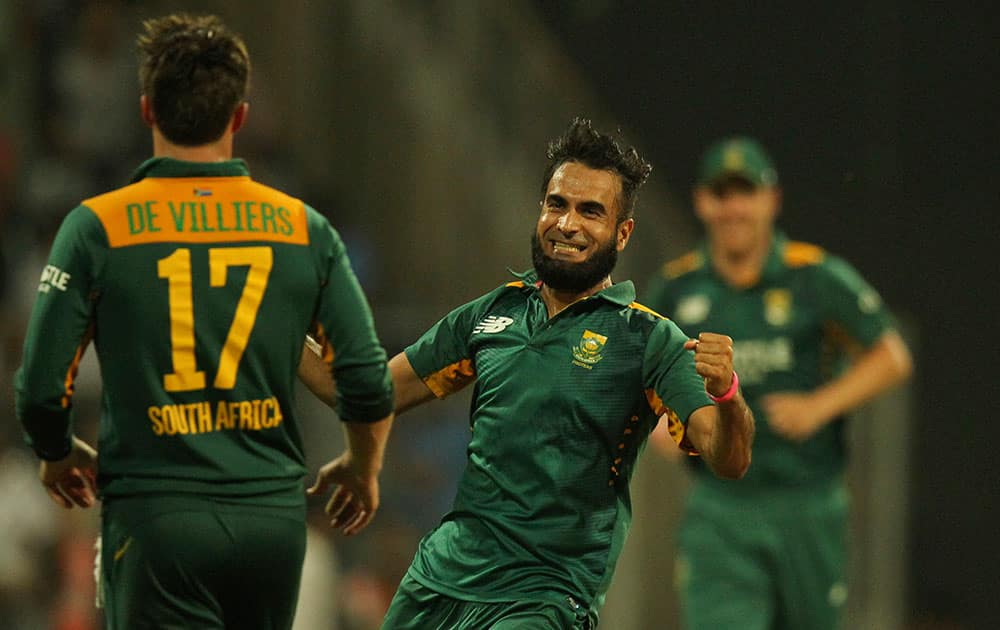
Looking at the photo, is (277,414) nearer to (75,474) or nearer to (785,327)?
(75,474)

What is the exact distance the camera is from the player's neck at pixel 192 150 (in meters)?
4.73

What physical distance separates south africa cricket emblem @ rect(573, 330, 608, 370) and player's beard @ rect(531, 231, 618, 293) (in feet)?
0.54

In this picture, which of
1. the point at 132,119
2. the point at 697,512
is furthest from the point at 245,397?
the point at 132,119

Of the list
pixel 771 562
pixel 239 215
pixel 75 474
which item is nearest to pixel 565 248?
pixel 239 215

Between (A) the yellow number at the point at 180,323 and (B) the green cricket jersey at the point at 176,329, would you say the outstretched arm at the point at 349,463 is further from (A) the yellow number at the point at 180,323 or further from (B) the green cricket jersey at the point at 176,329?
(A) the yellow number at the point at 180,323

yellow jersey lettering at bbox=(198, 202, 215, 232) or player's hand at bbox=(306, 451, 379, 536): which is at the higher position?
yellow jersey lettering at bbox=(198, 202, 215, 232)

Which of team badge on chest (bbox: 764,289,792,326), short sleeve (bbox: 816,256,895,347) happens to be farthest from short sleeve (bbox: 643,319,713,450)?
short sleeve (bbox: 816,256,895,347)

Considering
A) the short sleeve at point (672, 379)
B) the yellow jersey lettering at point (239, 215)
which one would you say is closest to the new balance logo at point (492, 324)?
the short sleeve at point (672, 379)

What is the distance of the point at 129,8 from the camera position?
40.8 ft

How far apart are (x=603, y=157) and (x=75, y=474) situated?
1.85 metres

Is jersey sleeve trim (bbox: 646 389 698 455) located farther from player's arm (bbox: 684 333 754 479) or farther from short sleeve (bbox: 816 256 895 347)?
short sleeve (bbox: 816 256 895 347)

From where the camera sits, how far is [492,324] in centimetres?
510

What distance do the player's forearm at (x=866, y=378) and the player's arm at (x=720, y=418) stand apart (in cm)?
301

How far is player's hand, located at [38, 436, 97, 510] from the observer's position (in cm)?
473
